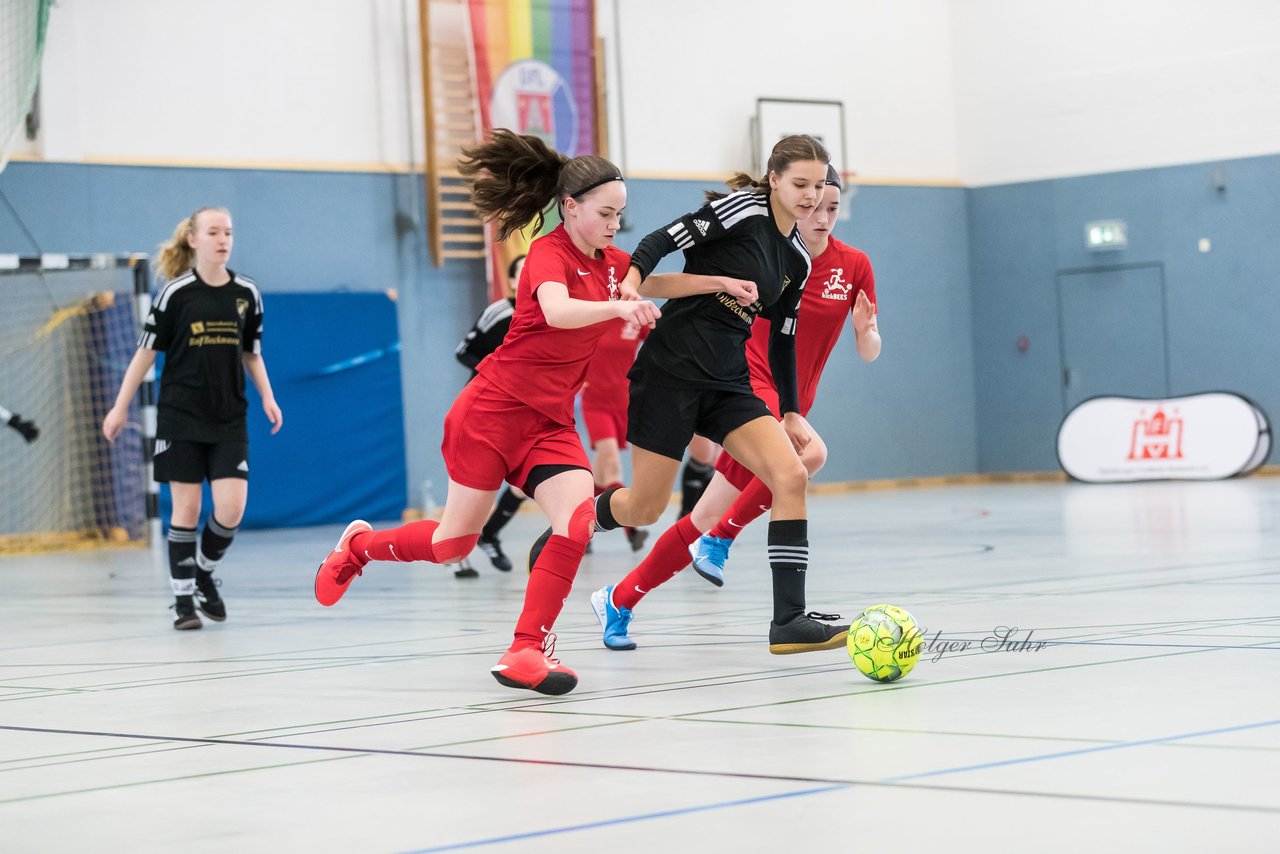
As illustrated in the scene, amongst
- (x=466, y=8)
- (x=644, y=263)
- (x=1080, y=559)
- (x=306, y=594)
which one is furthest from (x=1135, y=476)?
(x=644, y=263)

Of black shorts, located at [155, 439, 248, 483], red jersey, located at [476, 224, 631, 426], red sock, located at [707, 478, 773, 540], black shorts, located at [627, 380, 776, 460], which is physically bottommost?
red sock, located at [707, 478, 773, 540]

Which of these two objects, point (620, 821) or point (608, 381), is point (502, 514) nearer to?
point (608, 381)

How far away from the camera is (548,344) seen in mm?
4855

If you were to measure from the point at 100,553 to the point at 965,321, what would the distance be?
→ 1187cm

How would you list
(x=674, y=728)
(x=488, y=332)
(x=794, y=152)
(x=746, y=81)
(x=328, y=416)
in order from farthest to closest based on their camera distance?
(x=746, y=81) → (x=328, y=416) → (x=488, y=332) → (x=794, y=152) → (x=674, y=728)

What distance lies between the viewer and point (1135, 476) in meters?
18.4

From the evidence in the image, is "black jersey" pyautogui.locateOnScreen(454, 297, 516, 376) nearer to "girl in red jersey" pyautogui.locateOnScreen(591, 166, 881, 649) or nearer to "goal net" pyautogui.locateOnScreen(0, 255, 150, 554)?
"girl in red jersey" pyautogui.locateOnScreen(591, 166, 881, 649)

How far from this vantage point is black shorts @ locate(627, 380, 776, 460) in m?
5.29

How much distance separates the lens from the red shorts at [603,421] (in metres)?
10.7

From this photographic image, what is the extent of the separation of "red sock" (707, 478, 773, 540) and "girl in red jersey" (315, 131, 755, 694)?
55.5 inches

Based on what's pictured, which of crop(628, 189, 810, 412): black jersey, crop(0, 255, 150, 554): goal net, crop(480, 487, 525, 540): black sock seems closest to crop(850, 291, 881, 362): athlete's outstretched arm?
crop(628, 189, 810, 412): black jersey

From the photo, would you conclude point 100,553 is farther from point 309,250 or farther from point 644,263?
point 644,263

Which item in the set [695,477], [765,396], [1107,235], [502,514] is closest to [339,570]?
[765,396]

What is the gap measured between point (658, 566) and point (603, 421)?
198 inches
